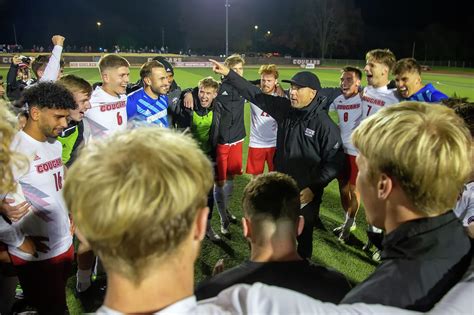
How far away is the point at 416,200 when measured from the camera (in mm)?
1432

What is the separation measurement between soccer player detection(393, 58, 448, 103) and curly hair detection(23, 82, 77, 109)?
155 inches

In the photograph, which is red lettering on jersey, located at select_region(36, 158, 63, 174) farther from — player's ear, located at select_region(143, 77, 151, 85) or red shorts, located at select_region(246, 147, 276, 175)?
red shorts, located at select_region(246, 147, 276, 175)

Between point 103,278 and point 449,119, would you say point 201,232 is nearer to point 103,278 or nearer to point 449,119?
point 449,119

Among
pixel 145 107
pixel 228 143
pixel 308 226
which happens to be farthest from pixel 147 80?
pixel 308 226

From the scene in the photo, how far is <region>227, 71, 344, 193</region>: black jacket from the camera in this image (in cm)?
383

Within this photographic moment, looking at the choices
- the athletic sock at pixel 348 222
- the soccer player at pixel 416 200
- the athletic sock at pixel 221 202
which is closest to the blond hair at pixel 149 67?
the athletic sock at pixel 221 202

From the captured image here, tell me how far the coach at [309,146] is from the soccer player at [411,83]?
1484mm

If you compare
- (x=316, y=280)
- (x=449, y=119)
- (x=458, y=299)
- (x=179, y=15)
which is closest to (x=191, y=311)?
(x=458, y=299)

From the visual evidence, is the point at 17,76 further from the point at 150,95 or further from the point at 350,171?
the point at 350,171

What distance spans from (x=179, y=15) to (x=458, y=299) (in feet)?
297

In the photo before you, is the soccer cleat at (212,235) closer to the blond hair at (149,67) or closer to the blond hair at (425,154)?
the blond hair at (149,67)

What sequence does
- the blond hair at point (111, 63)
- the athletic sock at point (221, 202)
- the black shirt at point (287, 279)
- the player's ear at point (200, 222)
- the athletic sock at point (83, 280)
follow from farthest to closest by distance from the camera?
the athletic sock at point (221, 202) < the blond hair at point (111, 63) < the athletic sock at point (83, 280) < the black shirt at point (287, 279) < the player's ear at point (200, 222)

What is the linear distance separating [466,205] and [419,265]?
65.2 inches

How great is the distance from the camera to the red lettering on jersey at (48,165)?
2931mm
